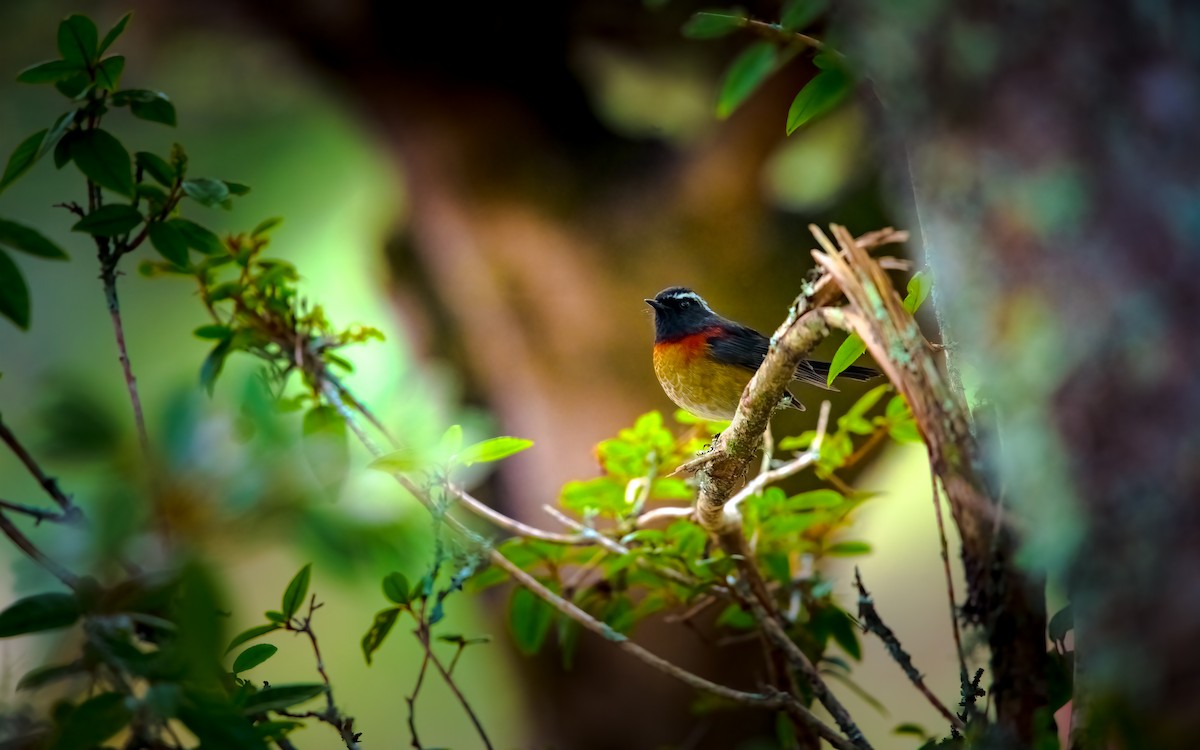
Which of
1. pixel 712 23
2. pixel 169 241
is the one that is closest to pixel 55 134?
pixel 169 241

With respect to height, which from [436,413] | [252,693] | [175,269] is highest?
[175,269]

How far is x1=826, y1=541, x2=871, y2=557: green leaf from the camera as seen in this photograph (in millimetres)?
1232

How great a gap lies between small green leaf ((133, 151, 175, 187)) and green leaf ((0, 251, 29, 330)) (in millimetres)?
269

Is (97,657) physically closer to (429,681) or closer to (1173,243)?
(1173,243)

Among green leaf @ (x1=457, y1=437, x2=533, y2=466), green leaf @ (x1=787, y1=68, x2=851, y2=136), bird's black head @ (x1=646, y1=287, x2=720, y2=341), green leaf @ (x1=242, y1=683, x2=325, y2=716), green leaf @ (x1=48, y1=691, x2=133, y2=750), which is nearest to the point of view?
green leaf @ (x1=48, y1=691, x2=133, y2=750)

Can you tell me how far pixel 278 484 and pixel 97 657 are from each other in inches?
8.9

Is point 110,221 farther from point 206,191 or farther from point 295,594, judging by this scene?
point 295,594

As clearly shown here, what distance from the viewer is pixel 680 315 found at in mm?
1523

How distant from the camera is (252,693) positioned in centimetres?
78

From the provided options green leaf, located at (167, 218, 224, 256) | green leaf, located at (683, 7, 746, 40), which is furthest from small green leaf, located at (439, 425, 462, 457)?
green leaf, located at (683, 7, 746, 40)

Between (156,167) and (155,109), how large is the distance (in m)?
0.07

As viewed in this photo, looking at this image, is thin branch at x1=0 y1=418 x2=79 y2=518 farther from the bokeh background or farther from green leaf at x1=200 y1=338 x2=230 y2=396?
the bokeh background

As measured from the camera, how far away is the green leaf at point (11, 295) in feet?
2.43

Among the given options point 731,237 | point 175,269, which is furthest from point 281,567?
point 731,237
